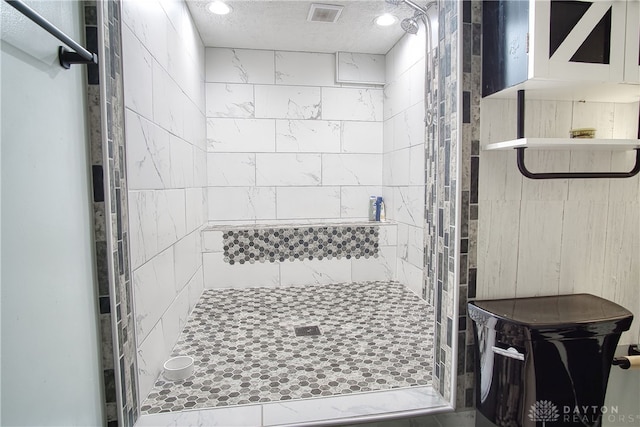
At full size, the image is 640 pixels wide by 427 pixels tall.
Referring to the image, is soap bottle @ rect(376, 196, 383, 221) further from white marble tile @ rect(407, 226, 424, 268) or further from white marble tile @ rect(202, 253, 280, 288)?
white marble tile @ rect(202, 253, 280, 288)

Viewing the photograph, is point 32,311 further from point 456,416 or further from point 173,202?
point 456,416

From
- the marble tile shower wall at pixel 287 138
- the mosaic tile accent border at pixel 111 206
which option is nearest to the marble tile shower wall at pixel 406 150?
the marble tile shower wall at pixel 287 138

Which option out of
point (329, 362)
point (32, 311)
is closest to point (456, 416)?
point (329, 362)

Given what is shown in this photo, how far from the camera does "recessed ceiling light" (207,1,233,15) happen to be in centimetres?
236

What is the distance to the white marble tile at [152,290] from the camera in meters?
1.37

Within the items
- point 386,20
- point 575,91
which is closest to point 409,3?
point 386,20

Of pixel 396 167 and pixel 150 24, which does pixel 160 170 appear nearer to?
pixel 150 24

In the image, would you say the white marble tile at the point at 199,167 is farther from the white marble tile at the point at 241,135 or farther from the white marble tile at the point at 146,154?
the white marble tile at the point at 146,154

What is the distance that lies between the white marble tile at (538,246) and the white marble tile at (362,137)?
6.84 feet

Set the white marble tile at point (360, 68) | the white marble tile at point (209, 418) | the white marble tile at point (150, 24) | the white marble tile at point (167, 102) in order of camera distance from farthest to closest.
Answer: the white marble tile at point (360, 68) → the white marble tile at point (167, 102) → the white marble tile at point (150, 24) → the white marble tile at point (209, 418)

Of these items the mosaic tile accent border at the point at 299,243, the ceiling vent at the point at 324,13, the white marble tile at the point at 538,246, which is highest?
the ceiling vent at the point at 324,13

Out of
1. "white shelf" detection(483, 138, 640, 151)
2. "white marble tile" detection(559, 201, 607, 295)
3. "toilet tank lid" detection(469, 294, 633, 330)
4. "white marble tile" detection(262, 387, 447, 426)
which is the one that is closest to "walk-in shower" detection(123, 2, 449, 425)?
"white marble tile" detection(262, 387, 447, 426)

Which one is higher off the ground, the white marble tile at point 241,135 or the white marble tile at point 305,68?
the white marble tile at point 305,68

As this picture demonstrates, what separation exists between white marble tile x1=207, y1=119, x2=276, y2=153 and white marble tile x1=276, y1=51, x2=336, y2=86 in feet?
1.45
